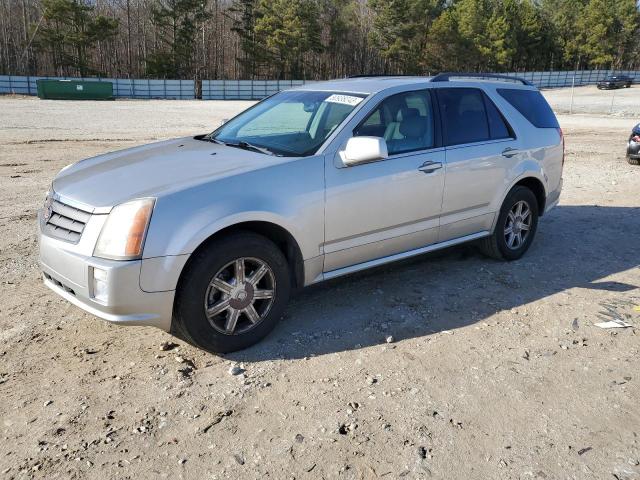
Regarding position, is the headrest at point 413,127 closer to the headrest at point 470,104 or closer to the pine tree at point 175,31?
the headrest at point 470,104

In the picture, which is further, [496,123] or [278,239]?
[496,123]

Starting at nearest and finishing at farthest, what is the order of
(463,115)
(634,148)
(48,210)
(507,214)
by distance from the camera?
(48,210) → (463,115) → (507,214) → (634,148)

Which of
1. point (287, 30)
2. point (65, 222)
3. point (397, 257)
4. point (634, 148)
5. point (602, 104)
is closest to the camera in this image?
point (65, 222)

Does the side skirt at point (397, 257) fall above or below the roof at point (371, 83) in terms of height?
below

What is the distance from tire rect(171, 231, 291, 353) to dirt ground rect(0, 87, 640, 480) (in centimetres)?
17

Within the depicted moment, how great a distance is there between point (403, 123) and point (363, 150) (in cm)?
87

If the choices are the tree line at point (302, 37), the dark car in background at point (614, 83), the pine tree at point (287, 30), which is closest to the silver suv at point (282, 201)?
the tree line at point (302, 37)

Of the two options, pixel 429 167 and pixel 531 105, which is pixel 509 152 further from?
pixel 429 167

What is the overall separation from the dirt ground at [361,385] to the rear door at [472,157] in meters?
0.58

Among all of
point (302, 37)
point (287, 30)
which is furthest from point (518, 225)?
point (302, 37)

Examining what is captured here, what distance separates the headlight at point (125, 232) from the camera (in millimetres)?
3459

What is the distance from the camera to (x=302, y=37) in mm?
64875

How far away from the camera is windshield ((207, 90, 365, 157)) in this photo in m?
4.50

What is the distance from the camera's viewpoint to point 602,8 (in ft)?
279
